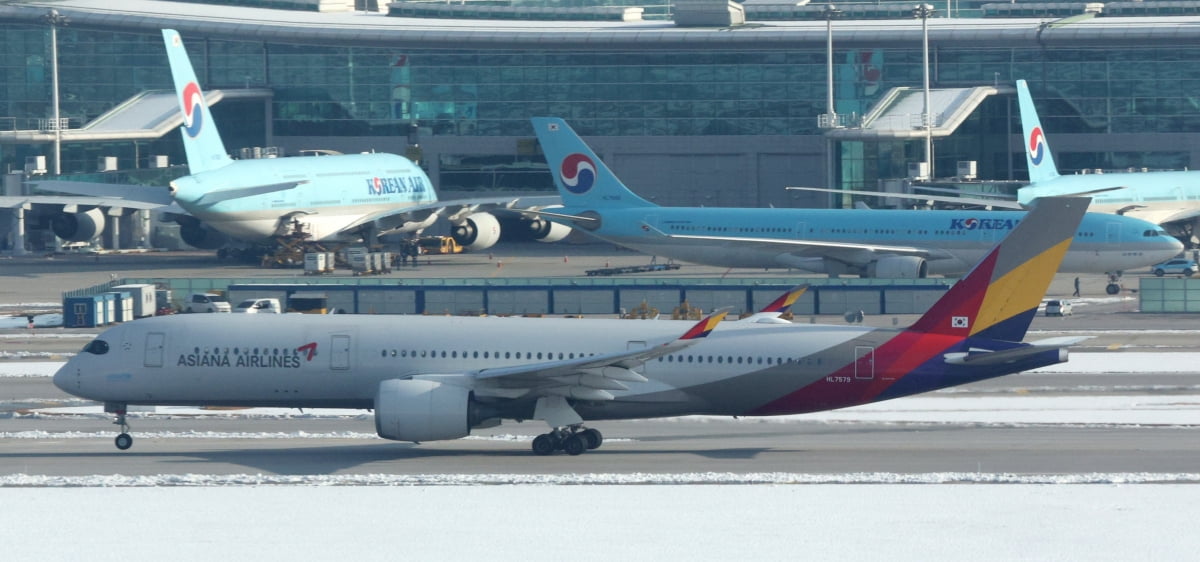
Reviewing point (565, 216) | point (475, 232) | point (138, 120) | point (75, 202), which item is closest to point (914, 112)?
point (475, 232)

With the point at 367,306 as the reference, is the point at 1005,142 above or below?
above

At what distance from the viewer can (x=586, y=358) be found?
113 ft

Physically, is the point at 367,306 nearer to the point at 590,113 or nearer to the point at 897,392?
the point at 897,392

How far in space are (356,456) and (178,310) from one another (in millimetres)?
33966

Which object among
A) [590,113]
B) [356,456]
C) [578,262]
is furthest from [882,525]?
[590,113]

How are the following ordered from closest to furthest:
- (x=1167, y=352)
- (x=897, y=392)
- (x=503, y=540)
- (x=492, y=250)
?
(x=503, y=540) → (x=897, y=392) → (x=1167, y=352) → (x=492, y=250)

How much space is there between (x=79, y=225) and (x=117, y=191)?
11.3ft

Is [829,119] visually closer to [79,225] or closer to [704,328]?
[79,225]

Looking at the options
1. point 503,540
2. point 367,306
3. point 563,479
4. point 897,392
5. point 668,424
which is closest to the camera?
point 503,540

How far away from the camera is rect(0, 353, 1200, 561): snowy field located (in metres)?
26.4

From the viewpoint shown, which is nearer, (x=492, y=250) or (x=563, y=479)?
(x=563, y=479)

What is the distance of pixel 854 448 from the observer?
36.6 meters

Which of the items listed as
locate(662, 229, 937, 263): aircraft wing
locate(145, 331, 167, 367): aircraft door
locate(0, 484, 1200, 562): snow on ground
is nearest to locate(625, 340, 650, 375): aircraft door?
locate(0, 484, 1200, 562): snow on ground

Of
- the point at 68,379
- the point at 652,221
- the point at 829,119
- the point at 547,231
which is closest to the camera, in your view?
the point at 68,379
